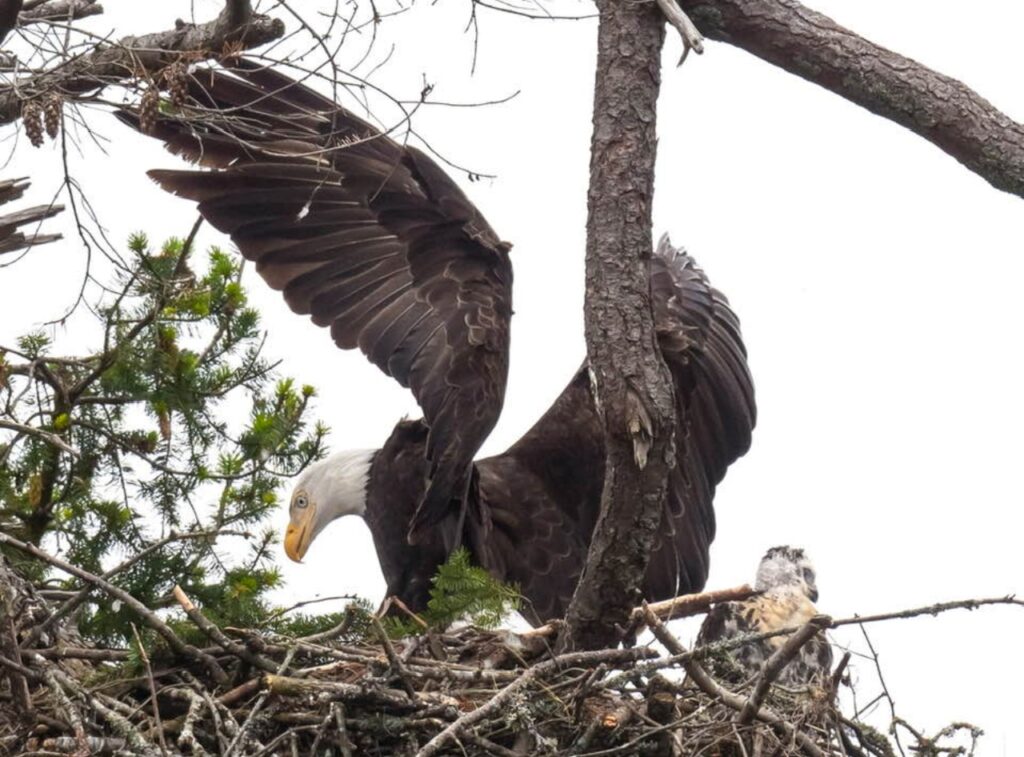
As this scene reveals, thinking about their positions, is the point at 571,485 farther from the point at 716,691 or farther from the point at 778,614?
the point at 716,691

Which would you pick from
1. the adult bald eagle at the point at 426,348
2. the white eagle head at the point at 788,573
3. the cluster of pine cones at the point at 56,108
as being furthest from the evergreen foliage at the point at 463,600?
the cluster of pine cones at the point at 56,108

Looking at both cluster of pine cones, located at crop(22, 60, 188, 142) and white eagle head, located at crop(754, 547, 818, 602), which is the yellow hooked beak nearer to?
white eagle head, located at crop(754, 547, 818, 602)

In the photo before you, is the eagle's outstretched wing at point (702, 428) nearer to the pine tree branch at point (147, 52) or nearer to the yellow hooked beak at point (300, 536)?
the yellow hooked beak at point (300, 536)

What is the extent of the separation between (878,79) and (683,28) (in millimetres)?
638

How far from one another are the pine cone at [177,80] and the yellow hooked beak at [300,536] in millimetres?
1973

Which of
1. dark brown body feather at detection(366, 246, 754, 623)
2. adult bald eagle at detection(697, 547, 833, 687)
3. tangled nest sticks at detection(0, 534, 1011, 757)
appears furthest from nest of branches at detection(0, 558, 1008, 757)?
dark brown body feather at detection(366, 246, 754, 623)

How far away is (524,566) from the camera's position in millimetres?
6457

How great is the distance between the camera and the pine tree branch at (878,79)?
4.62 meters

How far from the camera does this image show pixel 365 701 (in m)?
4.92

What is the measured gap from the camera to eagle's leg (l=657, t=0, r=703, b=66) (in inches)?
169

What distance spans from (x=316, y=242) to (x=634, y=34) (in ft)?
6.57

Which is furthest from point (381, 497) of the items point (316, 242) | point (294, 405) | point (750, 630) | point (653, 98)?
point (653, 98)

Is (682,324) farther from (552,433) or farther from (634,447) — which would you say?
(634,447)

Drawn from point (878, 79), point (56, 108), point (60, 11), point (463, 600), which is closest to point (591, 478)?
point (463, 600)
